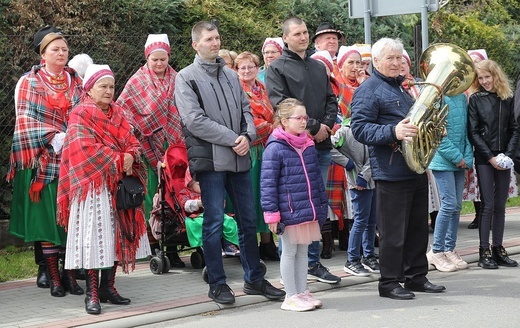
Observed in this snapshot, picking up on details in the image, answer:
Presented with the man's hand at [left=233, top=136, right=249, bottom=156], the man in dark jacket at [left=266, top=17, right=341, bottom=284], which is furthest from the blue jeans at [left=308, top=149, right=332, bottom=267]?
the man's hand at [left=233, top=136, right=249, bottom=156]

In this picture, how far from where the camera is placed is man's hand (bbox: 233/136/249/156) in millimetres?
8305

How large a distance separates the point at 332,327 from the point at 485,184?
313 cm

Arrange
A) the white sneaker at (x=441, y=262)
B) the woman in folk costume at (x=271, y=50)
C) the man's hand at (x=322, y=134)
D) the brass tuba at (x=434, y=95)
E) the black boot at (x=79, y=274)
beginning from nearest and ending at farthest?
the brass tuba at (x=434, y=95) → the man's hand at (x=322, y=134) → the black boot at (x=79, y=274) → the white sneaker at (x=441, y=262) → the woman in folk costume at (x=271, y=50)

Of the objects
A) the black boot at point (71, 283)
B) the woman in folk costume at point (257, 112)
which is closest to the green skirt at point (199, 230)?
the woman in folk costume at point (257, 112)

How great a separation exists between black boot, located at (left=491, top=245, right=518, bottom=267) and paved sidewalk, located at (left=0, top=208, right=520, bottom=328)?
0.29m

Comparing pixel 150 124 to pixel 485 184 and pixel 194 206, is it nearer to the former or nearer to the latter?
pixel 194 206

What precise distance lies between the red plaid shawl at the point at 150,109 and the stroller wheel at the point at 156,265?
107 centimetres

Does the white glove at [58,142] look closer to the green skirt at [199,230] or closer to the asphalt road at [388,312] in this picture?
the green skirt at [199,230]

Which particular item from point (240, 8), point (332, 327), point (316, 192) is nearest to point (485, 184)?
point (316, 192)

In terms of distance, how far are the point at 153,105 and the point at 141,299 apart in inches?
93.2

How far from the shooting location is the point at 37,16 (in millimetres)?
11633

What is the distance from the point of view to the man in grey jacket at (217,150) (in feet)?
27.2

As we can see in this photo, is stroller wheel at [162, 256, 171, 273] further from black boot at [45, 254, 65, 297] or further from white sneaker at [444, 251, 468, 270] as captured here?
white sneaker at [444, 251, 468, 270]

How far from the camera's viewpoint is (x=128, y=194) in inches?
324
